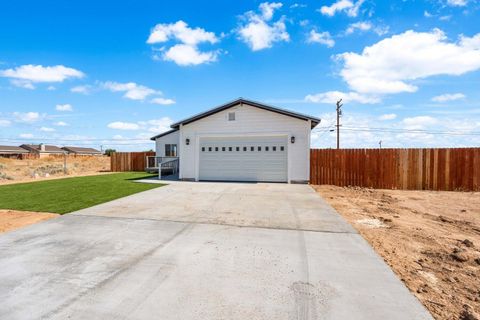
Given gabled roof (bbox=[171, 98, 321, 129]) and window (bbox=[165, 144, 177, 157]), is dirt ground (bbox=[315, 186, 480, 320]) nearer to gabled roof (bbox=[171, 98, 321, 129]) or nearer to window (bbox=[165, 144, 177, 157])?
gabled roof (bbox=[171, 98, 321, 129])

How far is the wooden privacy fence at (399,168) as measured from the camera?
11.1 metres

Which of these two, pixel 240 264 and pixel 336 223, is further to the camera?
pixel 336 223

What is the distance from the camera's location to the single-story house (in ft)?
41.6

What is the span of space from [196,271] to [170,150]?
1788 cm

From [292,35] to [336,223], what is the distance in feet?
31.4

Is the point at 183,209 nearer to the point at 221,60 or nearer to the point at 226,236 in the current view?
the point at 226,236

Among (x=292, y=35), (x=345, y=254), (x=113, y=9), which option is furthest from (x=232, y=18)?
(x=345, y=254)

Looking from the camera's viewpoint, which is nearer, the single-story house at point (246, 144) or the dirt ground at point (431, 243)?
the dirt ground at point (431, 243)

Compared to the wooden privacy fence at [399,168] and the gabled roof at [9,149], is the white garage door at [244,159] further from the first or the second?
the gabled roof at [9,149]

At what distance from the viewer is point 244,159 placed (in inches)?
531

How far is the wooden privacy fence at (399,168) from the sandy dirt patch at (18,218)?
35.2 feet

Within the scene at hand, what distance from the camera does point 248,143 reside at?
526 inches

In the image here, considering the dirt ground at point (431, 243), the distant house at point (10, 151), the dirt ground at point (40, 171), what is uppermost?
the distant house at point (10, 151)

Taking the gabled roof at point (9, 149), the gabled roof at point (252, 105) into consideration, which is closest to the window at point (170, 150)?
the gabled roof at point (252, 105)
